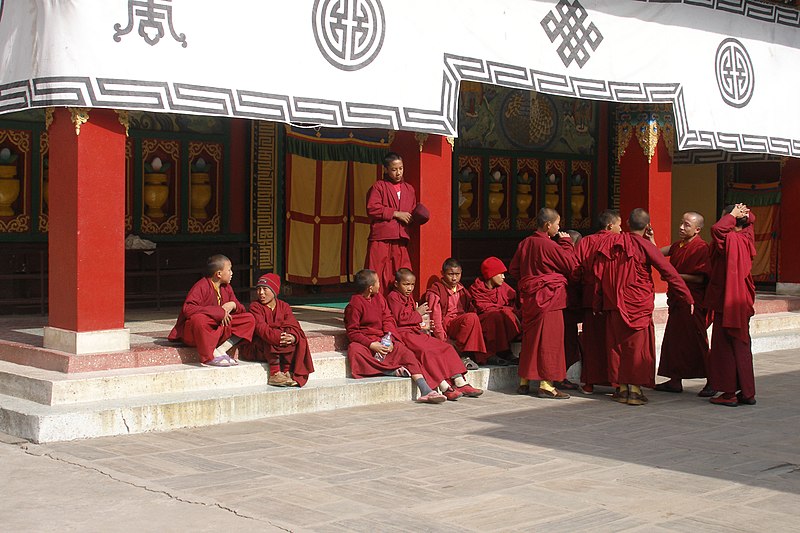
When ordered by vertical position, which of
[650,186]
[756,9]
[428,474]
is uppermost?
[756,9]

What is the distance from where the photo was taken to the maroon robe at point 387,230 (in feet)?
30.1

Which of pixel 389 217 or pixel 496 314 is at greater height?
pixel 389 217

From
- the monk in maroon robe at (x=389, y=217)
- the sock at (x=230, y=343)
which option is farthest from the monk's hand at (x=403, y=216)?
the sock at (x=230, y=343)

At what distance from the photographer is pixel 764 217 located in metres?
16.1

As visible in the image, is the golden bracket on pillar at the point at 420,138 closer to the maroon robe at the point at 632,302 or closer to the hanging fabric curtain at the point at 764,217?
the maroon robe at the point at 632,302

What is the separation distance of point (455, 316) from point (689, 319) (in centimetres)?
189

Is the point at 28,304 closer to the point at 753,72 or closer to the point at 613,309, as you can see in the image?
the point at 613,309

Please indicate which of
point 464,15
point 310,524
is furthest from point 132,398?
point 464,15

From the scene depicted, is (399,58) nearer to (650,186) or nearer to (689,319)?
(689,319)

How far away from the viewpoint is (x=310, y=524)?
15.8ft

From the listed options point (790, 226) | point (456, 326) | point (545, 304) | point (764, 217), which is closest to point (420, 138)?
point (456, 326)

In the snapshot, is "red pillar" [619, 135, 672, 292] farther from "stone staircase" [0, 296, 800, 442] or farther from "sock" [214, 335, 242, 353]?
"sock" [214, 335, 242, 353]

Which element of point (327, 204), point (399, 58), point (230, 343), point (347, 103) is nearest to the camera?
point (230, 343)

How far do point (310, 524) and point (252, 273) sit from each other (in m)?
7.14
